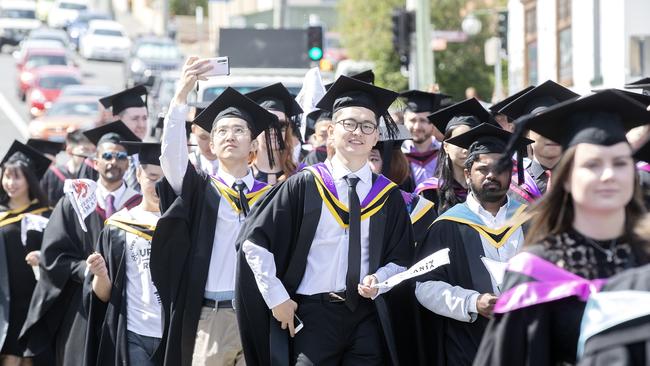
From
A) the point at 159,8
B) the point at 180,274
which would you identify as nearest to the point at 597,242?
the point at 180,274

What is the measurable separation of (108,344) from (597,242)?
4467mm

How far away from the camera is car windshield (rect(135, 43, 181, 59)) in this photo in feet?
143

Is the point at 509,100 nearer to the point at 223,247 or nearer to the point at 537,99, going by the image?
the point at 537,99

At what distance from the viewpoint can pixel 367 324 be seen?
6867 millimetres

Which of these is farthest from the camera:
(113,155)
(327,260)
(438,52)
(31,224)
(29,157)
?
(438,52)

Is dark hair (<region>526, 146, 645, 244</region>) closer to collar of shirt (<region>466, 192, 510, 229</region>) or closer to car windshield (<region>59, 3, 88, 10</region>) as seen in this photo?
collar of shirt (<region>466, 192, 510, 229</region>)

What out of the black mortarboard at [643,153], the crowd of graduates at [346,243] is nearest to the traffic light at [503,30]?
the crowd of graduates at [346,243]

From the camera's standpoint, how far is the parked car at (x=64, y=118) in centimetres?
2759

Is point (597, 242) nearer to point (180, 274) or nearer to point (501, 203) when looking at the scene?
point (501, 203)

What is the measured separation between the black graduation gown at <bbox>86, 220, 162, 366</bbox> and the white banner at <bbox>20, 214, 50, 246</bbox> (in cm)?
159

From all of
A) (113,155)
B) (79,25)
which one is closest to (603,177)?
(113,155)

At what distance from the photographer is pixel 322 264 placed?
6855 millimetres

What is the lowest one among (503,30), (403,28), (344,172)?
(344,172)

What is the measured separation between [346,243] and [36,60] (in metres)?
37.0
